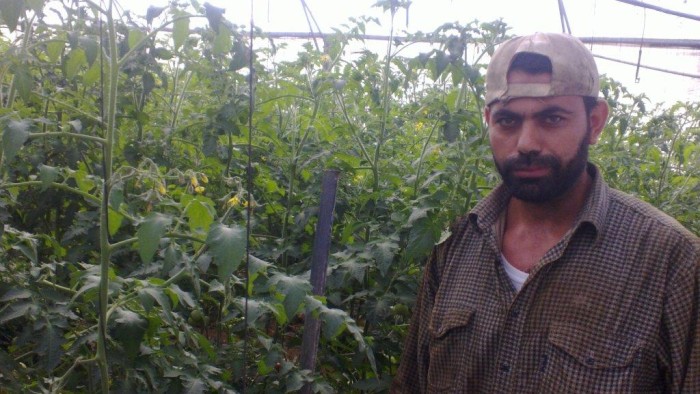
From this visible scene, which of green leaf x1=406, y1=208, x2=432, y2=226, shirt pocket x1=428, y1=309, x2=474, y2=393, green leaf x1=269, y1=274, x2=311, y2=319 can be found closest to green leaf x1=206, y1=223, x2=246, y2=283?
green leaf x1=269, y1=274, x2=311, y2=319

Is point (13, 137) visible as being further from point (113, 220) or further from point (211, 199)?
point (211, 199)

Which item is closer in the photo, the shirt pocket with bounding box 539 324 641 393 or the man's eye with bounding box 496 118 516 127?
the shirt pocket with bounding box 539 324 641 393

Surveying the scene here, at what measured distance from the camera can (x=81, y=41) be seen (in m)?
1.94

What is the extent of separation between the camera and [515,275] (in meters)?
1.90

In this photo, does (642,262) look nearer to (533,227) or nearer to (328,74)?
(533,227)

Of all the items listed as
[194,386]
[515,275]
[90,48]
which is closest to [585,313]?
[515,275]

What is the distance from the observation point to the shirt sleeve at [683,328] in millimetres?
1595

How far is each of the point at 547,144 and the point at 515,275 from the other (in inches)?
12.2

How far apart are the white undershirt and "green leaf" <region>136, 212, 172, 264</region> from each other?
777 millimetres

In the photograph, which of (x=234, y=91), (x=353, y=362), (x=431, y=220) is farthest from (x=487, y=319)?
(x=234, y=91)

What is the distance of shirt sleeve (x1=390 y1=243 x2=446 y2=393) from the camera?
7.00ft

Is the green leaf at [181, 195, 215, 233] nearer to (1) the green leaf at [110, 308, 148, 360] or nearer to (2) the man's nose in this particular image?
(1) the green leaf at [110, 308, 148, 360]

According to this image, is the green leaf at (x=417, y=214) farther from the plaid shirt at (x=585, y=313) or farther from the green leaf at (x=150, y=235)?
the green leaf at (x=150, y=235)

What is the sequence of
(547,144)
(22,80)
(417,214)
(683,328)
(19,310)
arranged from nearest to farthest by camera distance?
(683,328) → (547,144) → (19,310) → (22,80) → (417,214)
